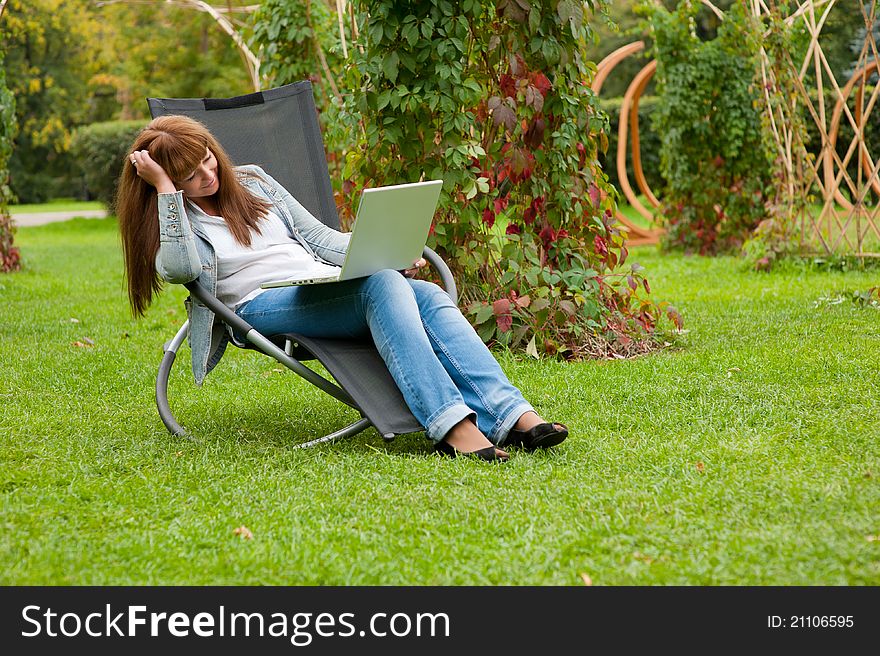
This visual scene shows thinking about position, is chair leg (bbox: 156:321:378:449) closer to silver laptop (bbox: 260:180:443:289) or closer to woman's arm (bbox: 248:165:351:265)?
silver laptop (bbox: 260:180:443:289)

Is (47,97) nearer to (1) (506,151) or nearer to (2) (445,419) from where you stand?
(1) (506,151)

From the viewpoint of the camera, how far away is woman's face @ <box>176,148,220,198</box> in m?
2.98

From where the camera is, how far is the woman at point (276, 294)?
8.97ft

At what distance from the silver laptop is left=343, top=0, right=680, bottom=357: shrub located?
1174 millimetres

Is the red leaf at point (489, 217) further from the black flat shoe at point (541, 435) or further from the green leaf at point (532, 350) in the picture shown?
the black flat shoe at point (541, 435)

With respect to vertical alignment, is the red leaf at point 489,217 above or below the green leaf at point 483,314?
above

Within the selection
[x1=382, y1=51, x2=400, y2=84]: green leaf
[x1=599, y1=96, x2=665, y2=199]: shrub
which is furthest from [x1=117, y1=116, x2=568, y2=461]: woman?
[x1=599, y1=96, x2=665, y2=199]: shrub

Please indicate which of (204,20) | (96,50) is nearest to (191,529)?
(204,20)

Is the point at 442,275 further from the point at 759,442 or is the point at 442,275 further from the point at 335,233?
the point at 759,442

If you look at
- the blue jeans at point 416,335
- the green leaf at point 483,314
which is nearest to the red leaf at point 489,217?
the green leaf at point 483,314

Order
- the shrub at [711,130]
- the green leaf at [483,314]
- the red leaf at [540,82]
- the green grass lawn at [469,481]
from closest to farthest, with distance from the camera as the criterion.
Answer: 1. the green grass lawn at [469,481]
2. the red leaf at [540,82]
3. the green leaf at [483,314]
4. the shrub at [711,130]

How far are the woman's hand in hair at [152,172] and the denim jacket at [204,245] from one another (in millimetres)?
37

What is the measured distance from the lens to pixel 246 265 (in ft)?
10.1

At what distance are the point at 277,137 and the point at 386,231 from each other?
1.01 meters
